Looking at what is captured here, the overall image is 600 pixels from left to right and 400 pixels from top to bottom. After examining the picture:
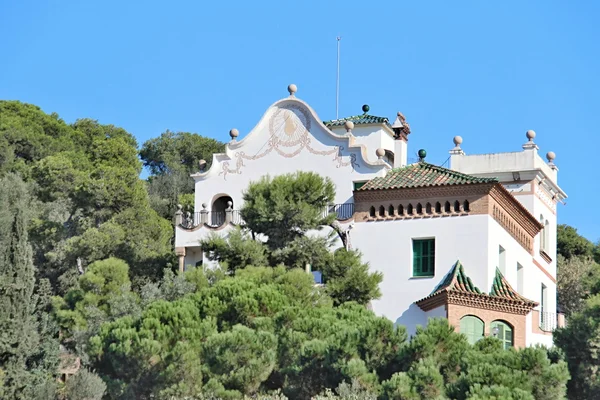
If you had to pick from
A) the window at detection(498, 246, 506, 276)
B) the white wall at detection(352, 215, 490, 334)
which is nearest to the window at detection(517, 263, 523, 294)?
the window at detection(498, 246, 506, 276)

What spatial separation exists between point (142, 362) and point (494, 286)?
441 inches

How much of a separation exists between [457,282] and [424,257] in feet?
6.68

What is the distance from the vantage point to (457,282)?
39.6m

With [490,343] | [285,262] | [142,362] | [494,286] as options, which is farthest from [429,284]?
[142,362]

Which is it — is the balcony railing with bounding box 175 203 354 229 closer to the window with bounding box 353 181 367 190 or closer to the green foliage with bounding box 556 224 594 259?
the window with bounding box 353 181 367 190

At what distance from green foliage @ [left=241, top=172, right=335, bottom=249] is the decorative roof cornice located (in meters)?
4.09

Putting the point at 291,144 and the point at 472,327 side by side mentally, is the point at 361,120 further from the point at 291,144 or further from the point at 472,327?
the point at 472,327

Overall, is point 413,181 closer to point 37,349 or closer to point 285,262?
point 285,262

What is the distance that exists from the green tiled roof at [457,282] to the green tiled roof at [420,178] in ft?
8.68

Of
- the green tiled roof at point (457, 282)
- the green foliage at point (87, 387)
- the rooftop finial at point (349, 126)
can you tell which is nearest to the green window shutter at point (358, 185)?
the rooftop finial at point (349, 126)

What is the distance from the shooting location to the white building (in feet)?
132

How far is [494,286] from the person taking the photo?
40.4 metres

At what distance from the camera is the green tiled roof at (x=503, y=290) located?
40000 millimetres

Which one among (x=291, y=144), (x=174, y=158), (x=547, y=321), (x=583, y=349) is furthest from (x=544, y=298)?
(x=174, y=158)
